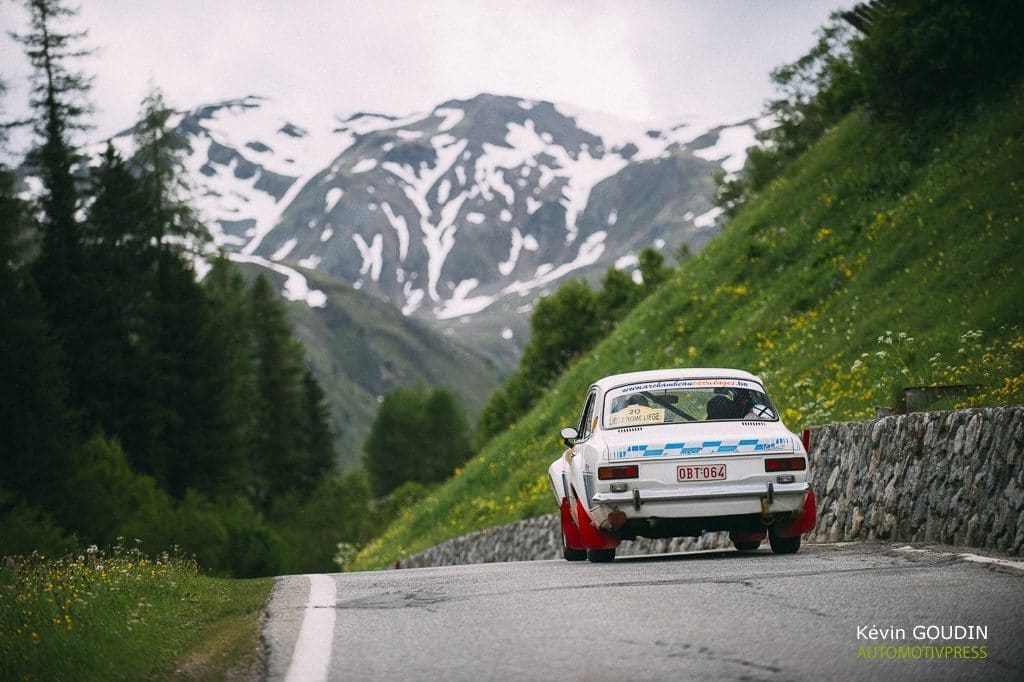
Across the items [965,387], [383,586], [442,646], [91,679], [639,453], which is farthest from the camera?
[965,387]

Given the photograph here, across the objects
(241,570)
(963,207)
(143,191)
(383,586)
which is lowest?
(241,570)

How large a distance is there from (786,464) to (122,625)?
19.2 ft

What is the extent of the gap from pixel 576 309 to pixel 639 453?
59473 millimetres

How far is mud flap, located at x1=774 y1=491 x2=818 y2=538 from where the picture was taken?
1089 cm

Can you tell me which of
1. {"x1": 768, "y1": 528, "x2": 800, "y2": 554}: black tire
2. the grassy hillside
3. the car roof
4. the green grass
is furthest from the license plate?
the green grass

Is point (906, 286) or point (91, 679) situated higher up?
point (906, 286)

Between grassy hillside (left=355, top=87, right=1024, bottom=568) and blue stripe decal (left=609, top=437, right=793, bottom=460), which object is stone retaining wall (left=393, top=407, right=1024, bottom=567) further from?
blue stripe decal (left=609, top=437, right=793, bottom=460)

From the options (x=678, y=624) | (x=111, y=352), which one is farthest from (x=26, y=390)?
(x=678, y=624)

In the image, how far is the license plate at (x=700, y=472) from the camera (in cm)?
1060

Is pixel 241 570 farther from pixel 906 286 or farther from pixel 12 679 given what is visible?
pixel 12 679

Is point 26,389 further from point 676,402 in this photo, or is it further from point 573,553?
point 676,402

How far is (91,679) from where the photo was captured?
6.06 metres

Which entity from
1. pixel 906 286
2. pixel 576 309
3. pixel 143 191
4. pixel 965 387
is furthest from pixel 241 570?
pixel 965 387

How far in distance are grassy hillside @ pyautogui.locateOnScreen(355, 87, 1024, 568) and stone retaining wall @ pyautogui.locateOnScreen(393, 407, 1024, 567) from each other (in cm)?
93
